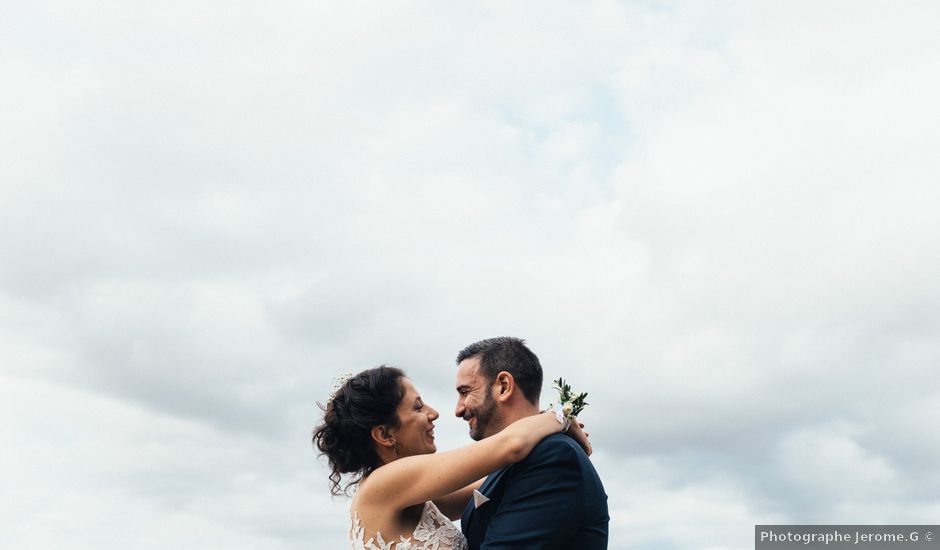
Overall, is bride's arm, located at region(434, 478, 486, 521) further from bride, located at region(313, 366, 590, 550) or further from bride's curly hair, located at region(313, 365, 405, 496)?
bride's curly hair, located at region(313, 365, 405, 496)

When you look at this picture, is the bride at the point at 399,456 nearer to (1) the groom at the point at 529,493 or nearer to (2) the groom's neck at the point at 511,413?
(1) the groom at the point at 529,493

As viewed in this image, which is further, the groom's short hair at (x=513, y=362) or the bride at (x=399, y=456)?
the groom's short hair at (x=513, y=362)

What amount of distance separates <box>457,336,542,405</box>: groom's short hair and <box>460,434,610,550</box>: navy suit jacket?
1.01 metres

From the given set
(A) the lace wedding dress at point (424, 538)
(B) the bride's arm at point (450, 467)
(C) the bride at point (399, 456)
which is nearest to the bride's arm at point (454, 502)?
(C) the bride at point (399, 456)

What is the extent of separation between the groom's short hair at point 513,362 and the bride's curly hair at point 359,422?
1.02 meters

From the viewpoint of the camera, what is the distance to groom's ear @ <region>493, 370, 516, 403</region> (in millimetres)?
9281

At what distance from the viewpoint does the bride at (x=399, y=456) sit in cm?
843

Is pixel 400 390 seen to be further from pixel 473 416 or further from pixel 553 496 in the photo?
pixel 553 496

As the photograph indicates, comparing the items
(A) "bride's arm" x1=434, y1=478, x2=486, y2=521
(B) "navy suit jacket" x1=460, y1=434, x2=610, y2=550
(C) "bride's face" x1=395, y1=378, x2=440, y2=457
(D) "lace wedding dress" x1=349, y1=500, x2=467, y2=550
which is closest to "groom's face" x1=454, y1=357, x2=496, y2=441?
(C) "bride's face" x1=395, y1=378, x2=440, y2=457

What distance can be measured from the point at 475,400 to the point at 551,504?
64.1 inches

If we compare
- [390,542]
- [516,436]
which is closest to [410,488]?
[390,542]

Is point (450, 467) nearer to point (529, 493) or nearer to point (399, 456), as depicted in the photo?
point (529, 493)

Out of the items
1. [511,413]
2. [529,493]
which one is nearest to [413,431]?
[511,413]

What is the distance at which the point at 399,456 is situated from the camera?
32.9 ft
